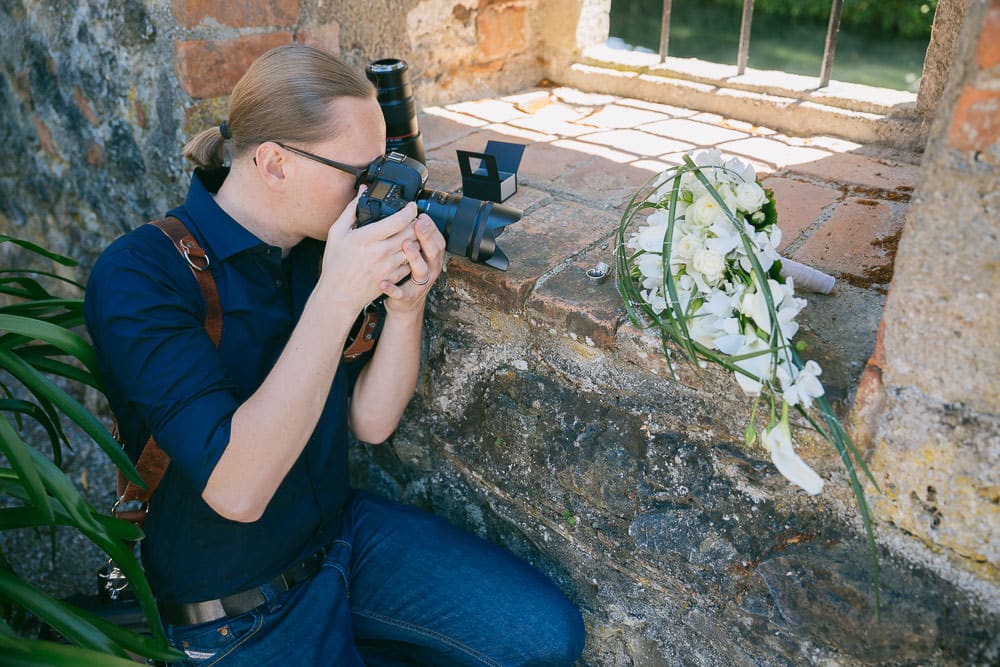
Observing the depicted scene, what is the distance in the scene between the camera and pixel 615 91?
94.8 inches

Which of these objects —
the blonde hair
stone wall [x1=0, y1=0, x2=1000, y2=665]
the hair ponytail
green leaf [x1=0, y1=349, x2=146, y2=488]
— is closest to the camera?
stone wall [x1=0, y1=0, x2=1000, y2=665]

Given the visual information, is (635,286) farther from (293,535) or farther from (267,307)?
(293,535)

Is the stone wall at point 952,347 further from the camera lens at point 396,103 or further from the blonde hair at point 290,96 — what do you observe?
the camera lens at point 396,103

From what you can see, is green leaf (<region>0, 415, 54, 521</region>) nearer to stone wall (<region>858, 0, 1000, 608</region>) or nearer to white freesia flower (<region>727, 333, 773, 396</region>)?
white freesia flower (<region>727, 333, 773, 396</region>)

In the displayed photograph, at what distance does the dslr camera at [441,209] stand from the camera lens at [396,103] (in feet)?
1.04

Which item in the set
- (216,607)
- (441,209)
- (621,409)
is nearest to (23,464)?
(216,607)

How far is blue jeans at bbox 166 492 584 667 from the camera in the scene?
1314mm

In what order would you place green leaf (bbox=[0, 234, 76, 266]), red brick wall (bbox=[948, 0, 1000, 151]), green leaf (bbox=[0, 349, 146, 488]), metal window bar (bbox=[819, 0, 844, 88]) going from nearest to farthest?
1. red brick wall (bbox=[948, 0, 1000, 151])
2. green leaf (bbox=[0, 349, 146, 488])
3. green leaf (bbox=[0, 234, 76, 266])
4. metal window bar (bbox=[819, 0, 844, 88])

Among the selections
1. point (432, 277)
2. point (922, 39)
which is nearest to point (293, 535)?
point (432, 277)

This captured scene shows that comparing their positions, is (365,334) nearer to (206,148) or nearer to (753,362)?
(206,148)

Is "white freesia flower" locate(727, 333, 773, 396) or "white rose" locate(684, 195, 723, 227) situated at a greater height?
"white rose" locate(684, 195, 723, 227)

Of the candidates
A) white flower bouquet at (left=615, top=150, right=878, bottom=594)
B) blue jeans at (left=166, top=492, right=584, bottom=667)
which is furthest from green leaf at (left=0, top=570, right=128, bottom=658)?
white flower bouquet at (left=615, top=150, right=878, bottom=594)

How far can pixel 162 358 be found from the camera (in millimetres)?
1113

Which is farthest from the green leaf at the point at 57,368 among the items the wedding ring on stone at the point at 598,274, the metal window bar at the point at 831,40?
the metal window bar at the point at 831,40
